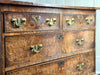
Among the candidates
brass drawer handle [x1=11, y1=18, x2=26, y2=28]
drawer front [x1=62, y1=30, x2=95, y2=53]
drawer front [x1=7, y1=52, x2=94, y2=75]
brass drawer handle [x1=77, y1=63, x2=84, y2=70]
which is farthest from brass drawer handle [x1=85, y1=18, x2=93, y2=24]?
brass drawer handle [x1=11, y1=18, x2=26, y2=28]

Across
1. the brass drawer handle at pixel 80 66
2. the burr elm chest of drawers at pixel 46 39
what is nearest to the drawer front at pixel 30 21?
the burr elm chest of drawers at pixel 46 39

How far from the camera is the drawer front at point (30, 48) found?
1.10 meters

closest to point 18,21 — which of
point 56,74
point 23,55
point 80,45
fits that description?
point 23,55

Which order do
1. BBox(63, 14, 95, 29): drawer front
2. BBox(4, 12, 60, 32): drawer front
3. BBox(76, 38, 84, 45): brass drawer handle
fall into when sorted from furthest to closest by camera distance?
BBox(76, 38, 84, 45): brass drawer handle
BBox(63, 14, 95, 29): drawer front
BBox(4, 12, 60, 32): drawer front

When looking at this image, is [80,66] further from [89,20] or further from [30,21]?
[30,21]

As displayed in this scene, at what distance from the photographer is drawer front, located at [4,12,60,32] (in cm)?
107

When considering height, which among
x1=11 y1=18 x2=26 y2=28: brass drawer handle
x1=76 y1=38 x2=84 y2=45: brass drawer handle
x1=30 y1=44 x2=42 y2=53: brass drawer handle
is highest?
x1=11 y1=18 x2=26 y2=28: brass drawer handle

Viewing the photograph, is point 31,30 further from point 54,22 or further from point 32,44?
point 54,22

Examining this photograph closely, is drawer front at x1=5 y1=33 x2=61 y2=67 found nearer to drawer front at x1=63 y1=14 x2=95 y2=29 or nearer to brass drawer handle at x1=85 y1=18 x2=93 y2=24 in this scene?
drawer front at x1=63 y1=14 x2=95 y2=29

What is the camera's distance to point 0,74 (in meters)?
1.07

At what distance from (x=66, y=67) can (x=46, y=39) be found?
14.7 inches

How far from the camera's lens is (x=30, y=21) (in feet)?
3.87

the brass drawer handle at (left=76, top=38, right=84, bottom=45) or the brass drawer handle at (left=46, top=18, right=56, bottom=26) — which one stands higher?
the brass drawer handle at (left=46, top=18, right=56, bottom=26)

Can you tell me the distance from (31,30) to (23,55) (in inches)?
7.8
